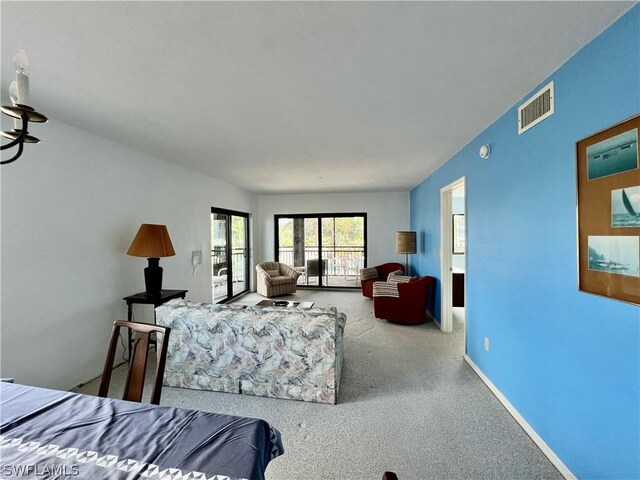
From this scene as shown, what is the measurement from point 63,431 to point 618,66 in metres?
2.82

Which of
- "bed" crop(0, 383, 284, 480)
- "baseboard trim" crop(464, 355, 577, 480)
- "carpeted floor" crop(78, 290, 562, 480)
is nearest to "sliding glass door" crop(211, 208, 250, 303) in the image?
"carpeted floor" crop(78, 290, 562, 480)

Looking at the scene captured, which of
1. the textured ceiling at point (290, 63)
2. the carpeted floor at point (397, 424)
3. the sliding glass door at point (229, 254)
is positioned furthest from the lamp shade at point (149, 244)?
Answer: the sliding glass door at point (229, 254)

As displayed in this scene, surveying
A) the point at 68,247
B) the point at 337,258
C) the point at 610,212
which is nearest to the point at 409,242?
the point at 337,258

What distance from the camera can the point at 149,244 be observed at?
318cm

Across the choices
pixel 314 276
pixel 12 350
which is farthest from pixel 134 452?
pixel 314 276

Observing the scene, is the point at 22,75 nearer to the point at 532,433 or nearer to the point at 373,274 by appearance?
the point at 532,433

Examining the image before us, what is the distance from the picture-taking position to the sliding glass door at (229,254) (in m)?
5.72

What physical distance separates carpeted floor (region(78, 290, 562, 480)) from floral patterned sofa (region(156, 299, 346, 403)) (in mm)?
115

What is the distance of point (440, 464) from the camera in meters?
1.84

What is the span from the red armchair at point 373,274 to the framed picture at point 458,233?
1.53 m

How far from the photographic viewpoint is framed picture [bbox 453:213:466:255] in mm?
7031

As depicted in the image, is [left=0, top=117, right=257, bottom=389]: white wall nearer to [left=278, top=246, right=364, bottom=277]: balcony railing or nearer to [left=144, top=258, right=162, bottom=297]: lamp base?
[left=144, top=258, right=162, bottom=297]: lamp base

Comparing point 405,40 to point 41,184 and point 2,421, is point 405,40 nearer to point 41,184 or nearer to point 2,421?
point 2,421

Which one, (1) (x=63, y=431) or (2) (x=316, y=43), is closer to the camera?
(1) (x=63, y=431)
